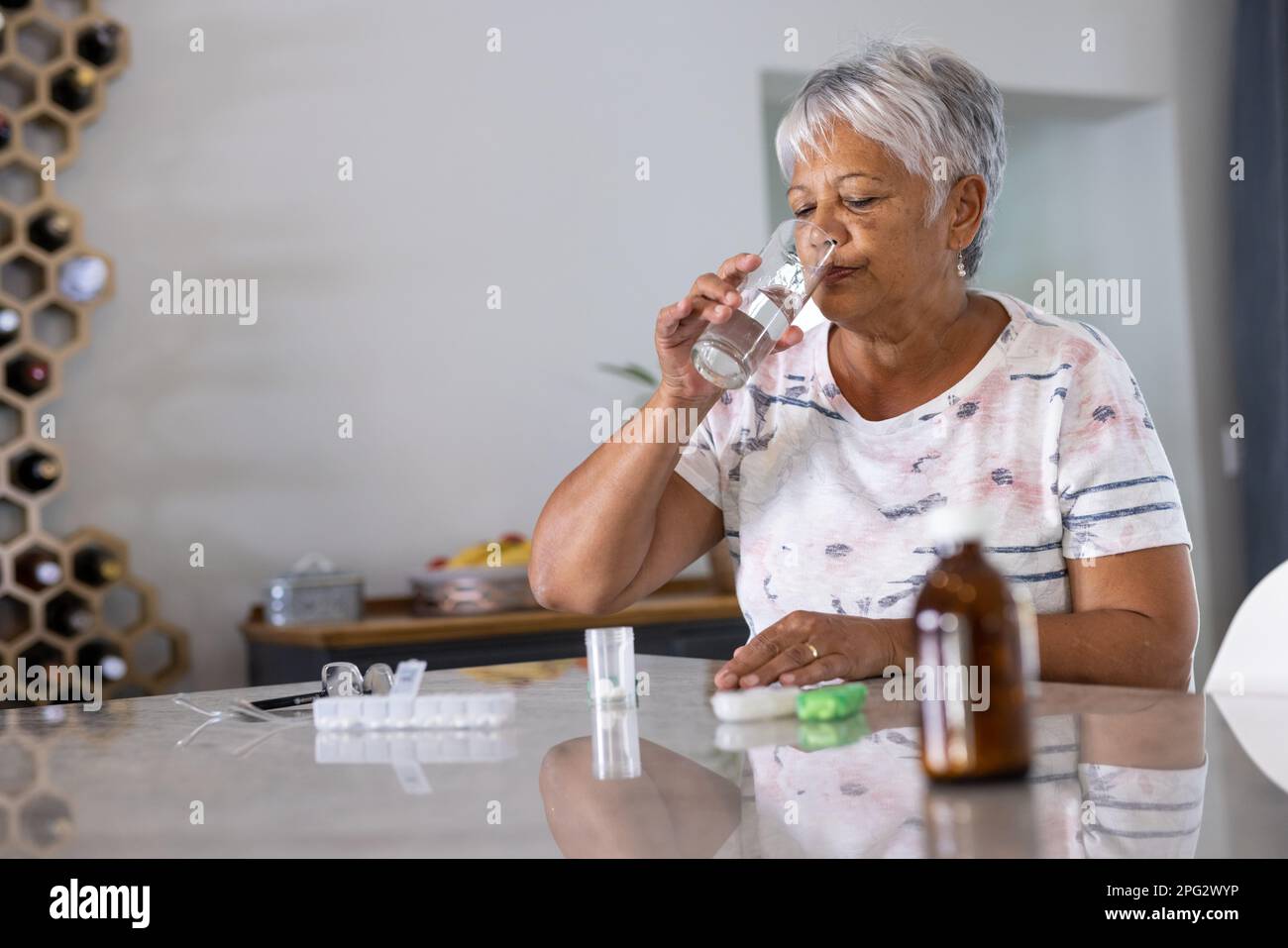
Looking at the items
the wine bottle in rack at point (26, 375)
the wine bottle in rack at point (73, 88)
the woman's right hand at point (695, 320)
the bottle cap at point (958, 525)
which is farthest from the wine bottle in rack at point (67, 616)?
the bottle cap at point (958, 525)

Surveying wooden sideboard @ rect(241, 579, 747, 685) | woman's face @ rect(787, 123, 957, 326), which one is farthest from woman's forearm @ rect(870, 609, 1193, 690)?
wooden sideboard @ rect(241, 579, 747, 685)

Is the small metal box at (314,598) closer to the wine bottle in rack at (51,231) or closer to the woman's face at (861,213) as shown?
the wine bottle in rack at (51,231)

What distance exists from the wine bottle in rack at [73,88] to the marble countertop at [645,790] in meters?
2.17

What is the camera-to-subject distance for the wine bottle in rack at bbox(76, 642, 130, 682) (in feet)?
9.64

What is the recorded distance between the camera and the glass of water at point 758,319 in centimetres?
140

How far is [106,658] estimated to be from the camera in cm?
297

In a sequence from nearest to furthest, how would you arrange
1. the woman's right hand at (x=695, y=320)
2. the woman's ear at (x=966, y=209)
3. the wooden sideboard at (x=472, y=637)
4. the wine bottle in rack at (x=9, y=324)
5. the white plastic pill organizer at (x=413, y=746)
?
1. the white plastic pill organizer at (x=413, y=746)
2. the woman's right hand at (x=695, y=320)
3. the woman's ear at (x=966, y=209)
4. the wooden sideboard at (x=472, y=637)
5. the wine bottle in rack at (x=9, y=324)

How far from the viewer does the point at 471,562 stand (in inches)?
123

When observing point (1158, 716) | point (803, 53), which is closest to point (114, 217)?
point (803, 53)

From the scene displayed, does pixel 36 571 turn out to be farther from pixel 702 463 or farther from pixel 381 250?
pixel 702 463

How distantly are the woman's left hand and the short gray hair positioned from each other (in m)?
0.57

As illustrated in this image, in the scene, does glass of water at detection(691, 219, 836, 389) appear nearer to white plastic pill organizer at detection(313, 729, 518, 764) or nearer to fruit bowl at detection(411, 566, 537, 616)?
white plastic pill organizer at detection(313, 729, 518, 764)

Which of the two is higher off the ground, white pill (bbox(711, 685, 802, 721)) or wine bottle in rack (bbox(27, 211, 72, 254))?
wine bottle in rack (bbox(27, 211, 72, 254))
